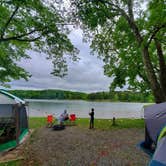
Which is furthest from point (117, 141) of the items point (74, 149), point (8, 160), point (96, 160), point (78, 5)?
point (78, 5)

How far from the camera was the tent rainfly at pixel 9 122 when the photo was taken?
302 inches

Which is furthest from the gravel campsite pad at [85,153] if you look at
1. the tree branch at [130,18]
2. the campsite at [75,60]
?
the tree branch at [130,18]

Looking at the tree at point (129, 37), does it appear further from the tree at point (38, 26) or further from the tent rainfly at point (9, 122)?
the tent rainfly at point (9, 122)

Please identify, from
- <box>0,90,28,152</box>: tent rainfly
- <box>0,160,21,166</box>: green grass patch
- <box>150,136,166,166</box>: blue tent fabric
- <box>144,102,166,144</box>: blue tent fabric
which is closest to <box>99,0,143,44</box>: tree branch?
<box>0,90,28,152</box>: tent rainfly

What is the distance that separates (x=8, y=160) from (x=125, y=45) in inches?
418

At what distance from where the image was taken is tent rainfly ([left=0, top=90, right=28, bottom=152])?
25.2 feet

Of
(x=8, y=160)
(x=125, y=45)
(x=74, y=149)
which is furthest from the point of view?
(x=125, y=45)

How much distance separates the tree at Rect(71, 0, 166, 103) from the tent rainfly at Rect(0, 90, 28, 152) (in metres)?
4.57

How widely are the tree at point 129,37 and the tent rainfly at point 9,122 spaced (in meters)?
4.57

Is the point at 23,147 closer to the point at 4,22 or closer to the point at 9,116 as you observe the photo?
the point at 9,116

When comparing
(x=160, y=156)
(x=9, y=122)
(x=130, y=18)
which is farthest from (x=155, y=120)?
(x=130, y=18)

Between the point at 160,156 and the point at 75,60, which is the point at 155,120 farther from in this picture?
the point at 75,60

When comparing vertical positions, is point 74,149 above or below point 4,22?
below

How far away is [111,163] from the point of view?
5.69 metres
